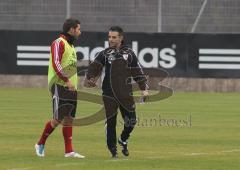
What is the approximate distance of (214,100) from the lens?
28531mm

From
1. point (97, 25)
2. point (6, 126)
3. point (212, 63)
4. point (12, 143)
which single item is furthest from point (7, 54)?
point (12, 143)

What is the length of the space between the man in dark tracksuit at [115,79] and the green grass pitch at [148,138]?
55 cm

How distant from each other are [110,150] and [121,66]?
4.25 ft

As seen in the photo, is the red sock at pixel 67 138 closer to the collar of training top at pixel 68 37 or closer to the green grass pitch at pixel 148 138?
the green grass pitch at pixel 148 138

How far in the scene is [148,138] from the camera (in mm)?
16969

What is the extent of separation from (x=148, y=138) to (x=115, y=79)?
351 cm

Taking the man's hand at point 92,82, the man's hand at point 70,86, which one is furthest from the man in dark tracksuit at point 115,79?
the man's hand at point 70,86

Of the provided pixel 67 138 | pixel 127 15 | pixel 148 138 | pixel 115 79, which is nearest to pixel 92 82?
pixel 115 79

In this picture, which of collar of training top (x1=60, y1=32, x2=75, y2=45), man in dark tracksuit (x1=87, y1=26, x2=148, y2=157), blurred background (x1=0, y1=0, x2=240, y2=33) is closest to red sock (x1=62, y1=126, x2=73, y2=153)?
man in dark tracksuit (x1=87, y1=26, x2=148, y2=157)

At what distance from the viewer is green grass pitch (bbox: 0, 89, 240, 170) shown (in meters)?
12.9

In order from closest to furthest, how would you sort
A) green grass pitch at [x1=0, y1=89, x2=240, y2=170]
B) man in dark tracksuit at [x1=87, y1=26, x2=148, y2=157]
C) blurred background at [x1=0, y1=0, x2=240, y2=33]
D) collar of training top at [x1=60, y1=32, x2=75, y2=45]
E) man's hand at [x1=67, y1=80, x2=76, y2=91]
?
green grass pitch at [x1=0, y1=89, x2=240, y2=170], man's hand at [x1=67, y1=80, x2=76, y2=91], man in dark tracksuit at [x1=87, y1=26, x2=148, y2=157], collar of training top at [x1=60, y1=32, x2=75, y2=45], blurred background at [x1=0, y1=0, x2=240, y2=33]

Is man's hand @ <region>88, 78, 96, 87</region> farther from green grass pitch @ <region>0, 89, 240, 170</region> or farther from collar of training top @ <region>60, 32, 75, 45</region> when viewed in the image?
green grass pitch @ <region>0, 89, 240, 170</region>

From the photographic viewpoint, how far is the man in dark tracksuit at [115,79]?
13.7 m

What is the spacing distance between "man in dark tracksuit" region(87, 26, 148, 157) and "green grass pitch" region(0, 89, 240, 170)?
0.55 metres
